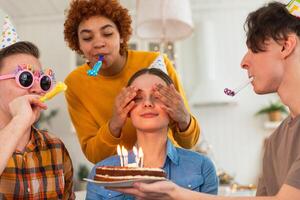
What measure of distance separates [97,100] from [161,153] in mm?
633

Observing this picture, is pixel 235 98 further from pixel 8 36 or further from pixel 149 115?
pixel 8 36

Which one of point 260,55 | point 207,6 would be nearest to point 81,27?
point 260,55

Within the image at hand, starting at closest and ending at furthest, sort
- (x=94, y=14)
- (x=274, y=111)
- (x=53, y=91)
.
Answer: (x=53, y=91) < (x=94, y=14) < (x=274, y=111)

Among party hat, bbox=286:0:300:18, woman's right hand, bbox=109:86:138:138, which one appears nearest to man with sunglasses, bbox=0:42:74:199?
woman's right hand, bbox=109:86:138:138

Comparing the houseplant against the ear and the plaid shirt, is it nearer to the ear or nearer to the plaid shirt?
the plaid shirt

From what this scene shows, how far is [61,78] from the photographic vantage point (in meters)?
8.50

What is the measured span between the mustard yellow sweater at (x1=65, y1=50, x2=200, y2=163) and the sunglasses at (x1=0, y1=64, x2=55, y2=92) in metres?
0.53

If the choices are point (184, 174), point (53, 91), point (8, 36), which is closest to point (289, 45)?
point (184, 174)

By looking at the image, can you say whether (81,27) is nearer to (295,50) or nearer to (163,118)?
(163,118)

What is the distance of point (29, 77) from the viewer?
5.84 feet

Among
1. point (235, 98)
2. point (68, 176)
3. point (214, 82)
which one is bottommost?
point (68, 176)

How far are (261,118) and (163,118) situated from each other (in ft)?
21.1

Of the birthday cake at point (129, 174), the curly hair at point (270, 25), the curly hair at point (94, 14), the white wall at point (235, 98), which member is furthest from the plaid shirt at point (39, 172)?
the white wall at point (235, 98)

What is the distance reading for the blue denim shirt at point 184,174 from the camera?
6.13ft
